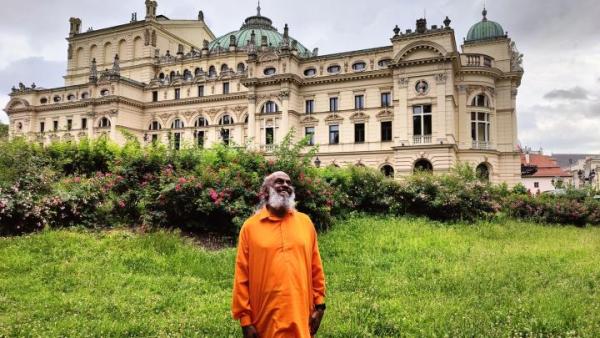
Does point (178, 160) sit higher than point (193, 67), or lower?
lower

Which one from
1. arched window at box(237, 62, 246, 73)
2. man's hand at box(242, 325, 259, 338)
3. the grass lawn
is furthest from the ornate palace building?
man's hand at box(242, 325, 259, 338)

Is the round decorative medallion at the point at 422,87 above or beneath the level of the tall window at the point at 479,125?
above

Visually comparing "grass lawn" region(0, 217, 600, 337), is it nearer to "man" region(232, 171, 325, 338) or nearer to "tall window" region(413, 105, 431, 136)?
"man" region(232, 171, 325, 338)

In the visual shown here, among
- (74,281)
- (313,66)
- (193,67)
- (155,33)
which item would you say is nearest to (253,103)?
(313,66)

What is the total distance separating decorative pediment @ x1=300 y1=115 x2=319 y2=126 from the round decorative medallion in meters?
10.3

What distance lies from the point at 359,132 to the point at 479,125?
10.7 metres

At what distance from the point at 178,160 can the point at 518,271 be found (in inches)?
411

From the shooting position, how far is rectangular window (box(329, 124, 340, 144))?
138 ft

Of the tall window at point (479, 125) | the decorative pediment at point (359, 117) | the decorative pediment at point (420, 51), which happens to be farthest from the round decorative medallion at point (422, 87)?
the decorative pediment at point (359, 117)

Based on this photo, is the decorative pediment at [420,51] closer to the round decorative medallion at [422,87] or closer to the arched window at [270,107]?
the round decorative medallion at [422,87]

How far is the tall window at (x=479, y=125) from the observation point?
38.1 meters

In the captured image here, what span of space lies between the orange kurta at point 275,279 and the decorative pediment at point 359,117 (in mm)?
36743

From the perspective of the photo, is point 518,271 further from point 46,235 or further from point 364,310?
point 46,235

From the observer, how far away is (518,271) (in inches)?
370
